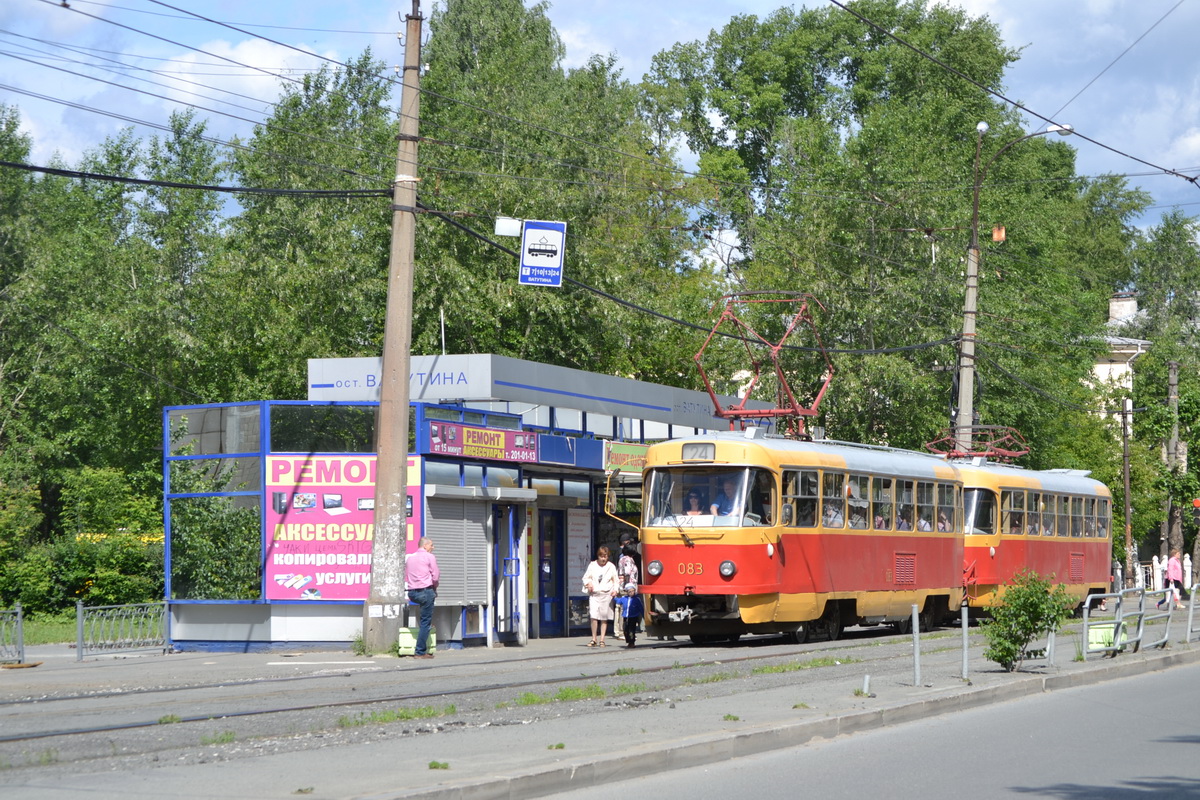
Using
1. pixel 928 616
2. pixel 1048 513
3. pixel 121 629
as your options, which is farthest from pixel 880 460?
pixel 121 629

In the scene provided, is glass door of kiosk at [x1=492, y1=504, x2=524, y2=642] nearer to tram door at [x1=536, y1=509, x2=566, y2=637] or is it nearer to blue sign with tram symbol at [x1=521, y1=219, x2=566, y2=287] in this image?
tram door at [x1=536, y1=509, x2=566, y2=637]

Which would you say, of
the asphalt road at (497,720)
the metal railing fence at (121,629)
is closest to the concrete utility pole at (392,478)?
the asphalt road at (497,720)

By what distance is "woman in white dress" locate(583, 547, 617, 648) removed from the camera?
24.3 meters

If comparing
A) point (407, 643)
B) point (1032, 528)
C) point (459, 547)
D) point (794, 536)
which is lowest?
point (407, 643)

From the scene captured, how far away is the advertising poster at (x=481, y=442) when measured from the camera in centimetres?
2330

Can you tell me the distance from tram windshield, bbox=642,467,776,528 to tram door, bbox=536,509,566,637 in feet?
12.2

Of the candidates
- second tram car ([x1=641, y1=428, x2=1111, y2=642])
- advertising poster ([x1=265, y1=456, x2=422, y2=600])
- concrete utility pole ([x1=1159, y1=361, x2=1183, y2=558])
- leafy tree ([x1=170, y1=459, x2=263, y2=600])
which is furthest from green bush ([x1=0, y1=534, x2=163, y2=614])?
concrete utility pole ([x1=1159, y1=361, x2=1183, y2=558])

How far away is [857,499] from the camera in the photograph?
82.4 feet

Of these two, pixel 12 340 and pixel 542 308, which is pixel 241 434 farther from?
pixel 12 340

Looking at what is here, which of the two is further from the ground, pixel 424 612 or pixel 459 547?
pixel 459 547

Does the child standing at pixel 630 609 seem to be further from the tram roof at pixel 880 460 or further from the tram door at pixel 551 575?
the tram roof at pixel 880 460

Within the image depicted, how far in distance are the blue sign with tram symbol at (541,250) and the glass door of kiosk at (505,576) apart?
153 inches

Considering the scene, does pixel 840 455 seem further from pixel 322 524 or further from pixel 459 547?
pixel 322 524

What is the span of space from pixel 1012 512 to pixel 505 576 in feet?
39.2
